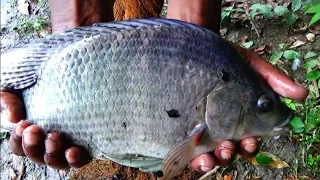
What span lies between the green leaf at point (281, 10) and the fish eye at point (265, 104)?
190 centimetres

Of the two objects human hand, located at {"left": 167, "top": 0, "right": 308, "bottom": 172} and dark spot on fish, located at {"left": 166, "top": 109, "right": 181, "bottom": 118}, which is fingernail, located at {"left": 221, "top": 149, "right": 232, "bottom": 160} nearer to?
human hand, located at {"left": 167, "top": 0, "right": 308, "bottom": 172}

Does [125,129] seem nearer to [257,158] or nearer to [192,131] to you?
[192,131]

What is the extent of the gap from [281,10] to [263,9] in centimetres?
12

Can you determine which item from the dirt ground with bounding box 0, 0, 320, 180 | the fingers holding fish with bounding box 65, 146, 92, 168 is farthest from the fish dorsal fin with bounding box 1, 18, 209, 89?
the dirt ground with bounding box 0, 0, 320, 180

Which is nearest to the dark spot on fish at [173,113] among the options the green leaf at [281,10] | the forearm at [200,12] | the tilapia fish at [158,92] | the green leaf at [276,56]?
the tilapia fish at [158,92]

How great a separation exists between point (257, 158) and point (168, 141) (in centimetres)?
118

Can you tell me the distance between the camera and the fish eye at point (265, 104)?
1.75 meters

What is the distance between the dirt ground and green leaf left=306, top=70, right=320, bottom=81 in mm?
126

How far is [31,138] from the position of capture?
1.89 m

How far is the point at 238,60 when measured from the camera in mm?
1775

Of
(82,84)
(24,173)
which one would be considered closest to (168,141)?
(82,84)

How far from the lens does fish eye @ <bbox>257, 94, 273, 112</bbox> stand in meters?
1.75

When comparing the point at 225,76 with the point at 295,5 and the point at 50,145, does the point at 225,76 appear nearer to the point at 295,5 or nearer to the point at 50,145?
the point at 50,145

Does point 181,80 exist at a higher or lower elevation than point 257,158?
higher
